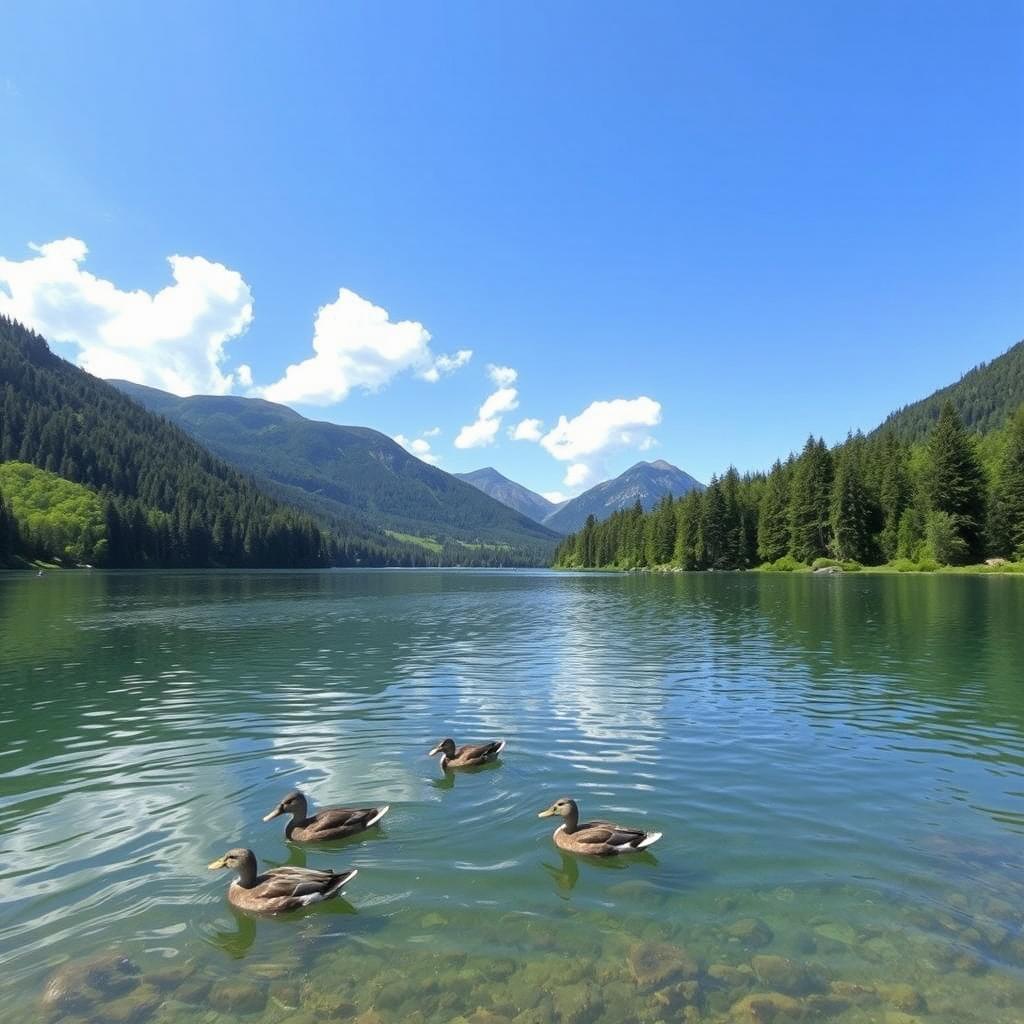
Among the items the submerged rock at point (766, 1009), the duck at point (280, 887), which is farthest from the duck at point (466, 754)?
the submerged rock at point (766, 1009)

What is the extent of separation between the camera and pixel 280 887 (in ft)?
33.9

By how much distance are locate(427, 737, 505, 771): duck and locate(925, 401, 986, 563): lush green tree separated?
125386mm

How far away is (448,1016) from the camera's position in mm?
8172

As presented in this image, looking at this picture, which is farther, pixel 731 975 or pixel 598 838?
pixel 598 838

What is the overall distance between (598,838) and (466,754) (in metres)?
6.14

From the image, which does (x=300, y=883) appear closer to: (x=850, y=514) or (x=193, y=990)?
(x=193, y=990)

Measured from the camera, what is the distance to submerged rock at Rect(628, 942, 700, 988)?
28.6 feet

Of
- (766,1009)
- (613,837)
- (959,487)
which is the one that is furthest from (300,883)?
(959,487)

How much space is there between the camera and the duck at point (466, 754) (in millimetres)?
17422

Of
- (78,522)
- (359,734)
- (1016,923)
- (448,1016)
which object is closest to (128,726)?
(359,734)

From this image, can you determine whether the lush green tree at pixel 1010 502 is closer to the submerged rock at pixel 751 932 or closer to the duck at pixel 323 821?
the submerged rock at pixel 751 932

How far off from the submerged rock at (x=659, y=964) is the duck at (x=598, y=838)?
86.7 inches

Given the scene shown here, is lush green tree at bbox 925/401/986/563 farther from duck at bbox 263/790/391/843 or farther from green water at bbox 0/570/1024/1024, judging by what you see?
duck at bbox 263/790/391/843

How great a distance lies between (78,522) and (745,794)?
8773 inches
